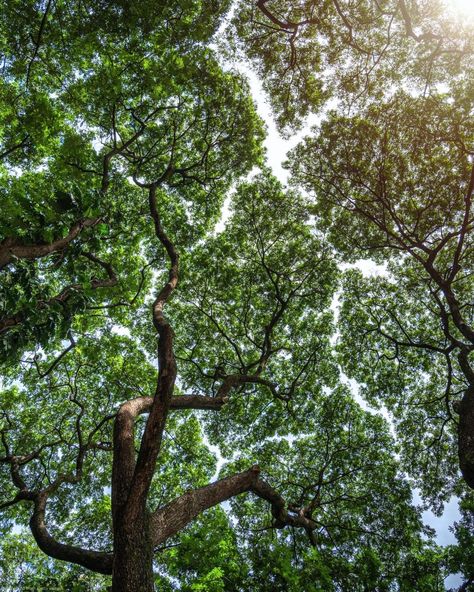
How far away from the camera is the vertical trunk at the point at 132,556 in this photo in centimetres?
354

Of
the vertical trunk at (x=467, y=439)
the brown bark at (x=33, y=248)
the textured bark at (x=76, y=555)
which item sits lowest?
the textured bark at (x=76, y=555)

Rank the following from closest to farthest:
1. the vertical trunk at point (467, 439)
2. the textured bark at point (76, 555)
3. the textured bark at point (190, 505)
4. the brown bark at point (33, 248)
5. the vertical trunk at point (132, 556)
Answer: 1. the vertical trunk at point (132, 556)
2. the textured bark at point (76, 555)
3. the textured bark at point (190, 505)
4. the vertical trunk at point (467, 439)
5. the brown bark at point (33, 248)

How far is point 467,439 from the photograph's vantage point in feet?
20.6

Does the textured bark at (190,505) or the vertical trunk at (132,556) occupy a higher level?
the textured bark at (190,505)

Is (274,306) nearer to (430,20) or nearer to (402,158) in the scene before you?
(402,158)

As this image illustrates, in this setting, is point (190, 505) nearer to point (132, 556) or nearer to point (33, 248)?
point (132, 556)

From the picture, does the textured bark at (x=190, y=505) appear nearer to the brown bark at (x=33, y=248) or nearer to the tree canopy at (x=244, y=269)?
the tree canopy at (x=244, y=269)

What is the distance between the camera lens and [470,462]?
5.97m

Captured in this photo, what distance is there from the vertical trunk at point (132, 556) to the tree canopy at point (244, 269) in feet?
6.44

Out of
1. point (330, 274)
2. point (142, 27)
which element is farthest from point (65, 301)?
point (330, 274)

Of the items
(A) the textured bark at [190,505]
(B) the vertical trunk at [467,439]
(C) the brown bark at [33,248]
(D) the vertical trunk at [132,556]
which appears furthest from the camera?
(C) the brown bark at [33,248]

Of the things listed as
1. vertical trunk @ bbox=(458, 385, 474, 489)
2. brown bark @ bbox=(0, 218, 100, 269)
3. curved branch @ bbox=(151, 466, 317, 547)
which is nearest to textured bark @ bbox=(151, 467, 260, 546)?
curved branch @ bbox=(151, 466, 317, 547)

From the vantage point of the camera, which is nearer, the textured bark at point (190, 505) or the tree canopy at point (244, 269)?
the textured bark at point (190, 505)

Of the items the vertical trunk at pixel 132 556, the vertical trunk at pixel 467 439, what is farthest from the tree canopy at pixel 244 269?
the vertical trunk at pixel 132 556
